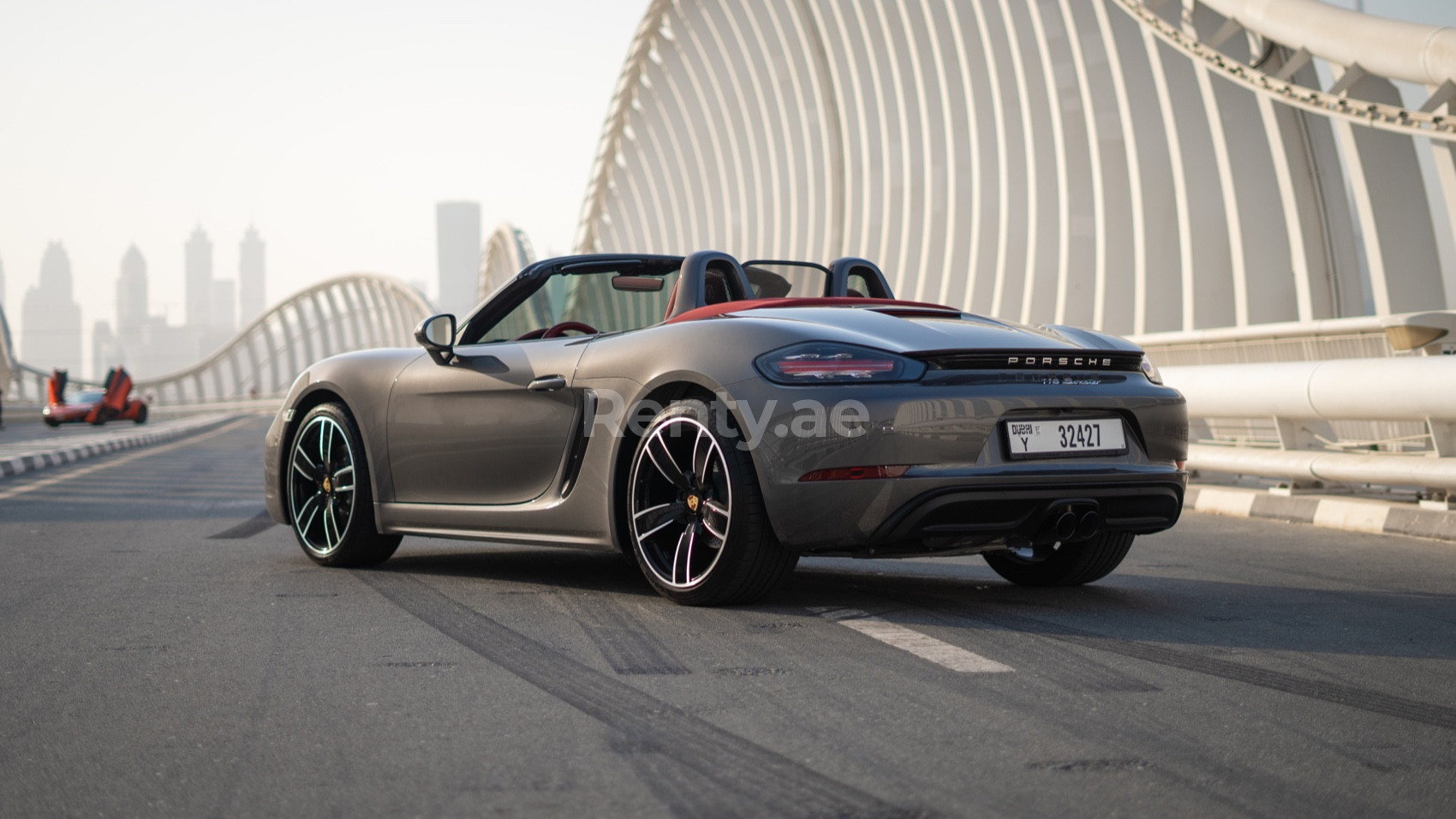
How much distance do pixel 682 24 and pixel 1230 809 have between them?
39.9 m

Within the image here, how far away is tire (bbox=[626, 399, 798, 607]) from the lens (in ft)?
15.3

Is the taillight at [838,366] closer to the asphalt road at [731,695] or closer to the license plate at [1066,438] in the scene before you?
the license plate at [1066,438]

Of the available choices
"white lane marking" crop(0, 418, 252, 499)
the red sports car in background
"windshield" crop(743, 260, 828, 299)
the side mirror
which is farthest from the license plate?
the red sports car in background

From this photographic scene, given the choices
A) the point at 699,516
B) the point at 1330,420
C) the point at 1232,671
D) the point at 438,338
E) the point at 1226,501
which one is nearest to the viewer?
the point at 1232,671

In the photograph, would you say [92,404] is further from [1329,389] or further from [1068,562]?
[1068,562]

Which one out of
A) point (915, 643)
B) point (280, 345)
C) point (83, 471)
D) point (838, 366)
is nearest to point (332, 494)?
point (838, 366)

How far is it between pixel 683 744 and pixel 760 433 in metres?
1.65

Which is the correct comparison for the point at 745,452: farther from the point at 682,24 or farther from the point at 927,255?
the point at 682,24

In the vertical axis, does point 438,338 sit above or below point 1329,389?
above

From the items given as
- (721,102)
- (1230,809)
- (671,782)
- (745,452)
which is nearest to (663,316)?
(745,452)

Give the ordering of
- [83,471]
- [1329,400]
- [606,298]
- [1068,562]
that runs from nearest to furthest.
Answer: [1068,562]
[606,298]
[1329,400]
[83,471]

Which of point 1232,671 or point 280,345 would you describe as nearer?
point 1232,671

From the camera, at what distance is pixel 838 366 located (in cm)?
455

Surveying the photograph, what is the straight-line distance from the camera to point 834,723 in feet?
10.6
